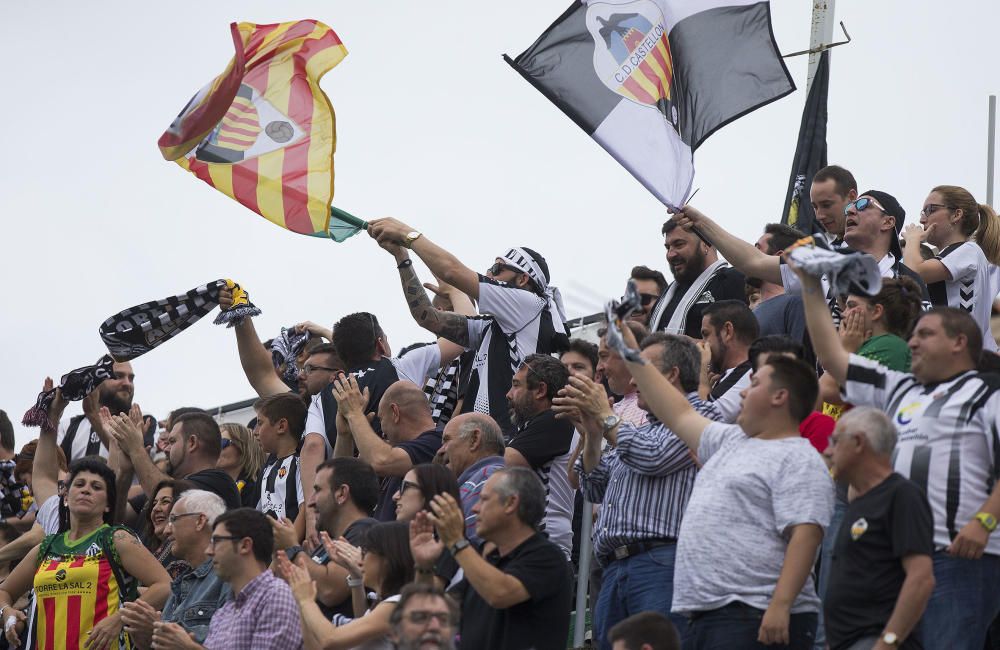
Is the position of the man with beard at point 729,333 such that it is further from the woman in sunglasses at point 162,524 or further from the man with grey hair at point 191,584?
the woman in sunglasses at point 162,524

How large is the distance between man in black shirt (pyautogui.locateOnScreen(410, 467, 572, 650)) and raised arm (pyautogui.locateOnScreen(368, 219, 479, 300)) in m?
2.64

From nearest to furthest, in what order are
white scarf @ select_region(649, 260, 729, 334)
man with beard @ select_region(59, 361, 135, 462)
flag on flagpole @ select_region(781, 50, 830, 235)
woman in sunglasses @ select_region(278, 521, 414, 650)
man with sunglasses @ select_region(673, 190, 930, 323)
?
woman in sunglasses @ select_region(278, 521, 414, 650)
man with sunglasses @ select_region(673, 190, 930, 323)
white scarf @ select_region(649, 260, 729, 334)
man with beard @ select_region(59, 361, 135, 462)
flag on flagpole @ select_region(781, 50, 830, 235)

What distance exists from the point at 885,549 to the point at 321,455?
476 cm

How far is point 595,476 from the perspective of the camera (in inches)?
297

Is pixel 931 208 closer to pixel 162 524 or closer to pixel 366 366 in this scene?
pixel 366 366

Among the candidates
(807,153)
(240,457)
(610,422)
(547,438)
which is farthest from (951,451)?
(807,153)

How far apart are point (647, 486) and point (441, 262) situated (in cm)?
285

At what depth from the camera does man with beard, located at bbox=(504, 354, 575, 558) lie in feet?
27.2

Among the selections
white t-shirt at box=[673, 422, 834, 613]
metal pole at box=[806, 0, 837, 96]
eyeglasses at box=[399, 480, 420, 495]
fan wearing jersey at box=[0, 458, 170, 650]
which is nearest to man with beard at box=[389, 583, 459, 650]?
white t-shirt at box=[673, 422, 834, 613]

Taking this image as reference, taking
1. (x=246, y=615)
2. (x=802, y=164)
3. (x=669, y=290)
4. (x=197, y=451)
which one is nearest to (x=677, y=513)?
(x=246, y=615)

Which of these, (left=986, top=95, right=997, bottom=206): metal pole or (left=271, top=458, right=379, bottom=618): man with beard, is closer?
(left=271, top=458, right=379, bottom=618): man with beard

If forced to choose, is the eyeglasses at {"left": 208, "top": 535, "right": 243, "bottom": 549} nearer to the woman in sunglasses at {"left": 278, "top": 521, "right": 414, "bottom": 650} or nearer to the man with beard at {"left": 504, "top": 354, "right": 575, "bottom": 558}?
the woman in sunglasses at {"left": 278, "top": 521, "right": 414, "bottom": 650}

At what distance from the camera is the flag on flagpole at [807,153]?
12414 mm

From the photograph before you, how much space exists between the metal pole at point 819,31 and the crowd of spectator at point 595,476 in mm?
3980
